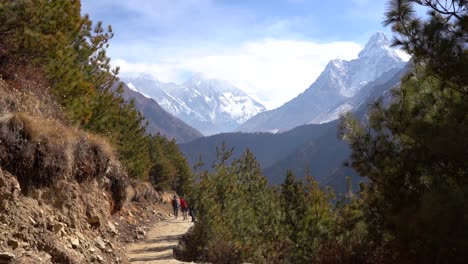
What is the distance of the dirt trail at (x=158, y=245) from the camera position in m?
15.9

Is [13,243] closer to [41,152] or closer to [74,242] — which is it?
[74,242]

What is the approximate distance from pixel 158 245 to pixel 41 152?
11587 mm

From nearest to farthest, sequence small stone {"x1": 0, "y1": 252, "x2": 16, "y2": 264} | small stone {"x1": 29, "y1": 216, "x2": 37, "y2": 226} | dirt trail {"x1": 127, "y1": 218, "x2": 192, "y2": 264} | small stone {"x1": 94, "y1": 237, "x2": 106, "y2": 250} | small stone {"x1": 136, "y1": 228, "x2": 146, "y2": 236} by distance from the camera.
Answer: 1. small stone {"x1": 0, "y1": 252, "x2": 16, "y2": 264}
2. small stone {"x1": 29, "y1": 216, "x2": 37, "y2": 226}
3. small stone {"x1": 94, "y1": 237, "x2": 106, "y2": 250}
4. dirt trail {"x1": 127, "y1": 218, "x2": 192, "y2": 264}
5. small stone {"x1": 136, "y1": 228, "x2": 146, "y2": 236}

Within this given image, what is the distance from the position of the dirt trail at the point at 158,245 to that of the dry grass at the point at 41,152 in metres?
4.69

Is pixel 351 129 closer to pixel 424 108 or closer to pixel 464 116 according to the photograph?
pixel 424 108

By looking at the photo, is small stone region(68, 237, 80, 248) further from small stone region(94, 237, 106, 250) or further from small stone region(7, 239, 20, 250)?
small stone region(7, 239, 20, 250)

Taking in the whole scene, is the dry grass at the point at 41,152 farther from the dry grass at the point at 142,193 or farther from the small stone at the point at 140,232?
the dry grass at the point at 142,193

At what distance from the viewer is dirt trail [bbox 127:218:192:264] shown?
15901 mm

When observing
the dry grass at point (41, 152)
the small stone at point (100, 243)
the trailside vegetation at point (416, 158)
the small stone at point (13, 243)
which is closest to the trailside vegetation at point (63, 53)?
the dry grass at point (41, 152)

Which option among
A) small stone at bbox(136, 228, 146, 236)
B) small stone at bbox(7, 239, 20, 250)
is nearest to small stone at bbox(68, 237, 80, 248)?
small stone at bbox(7, 239, 20, 250)

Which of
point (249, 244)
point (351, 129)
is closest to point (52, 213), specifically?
point (351, 129)

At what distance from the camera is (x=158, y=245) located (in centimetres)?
2020

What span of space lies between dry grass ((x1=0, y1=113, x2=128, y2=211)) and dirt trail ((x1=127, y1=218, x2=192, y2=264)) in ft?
15.4

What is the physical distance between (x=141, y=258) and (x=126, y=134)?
45.7 feet
